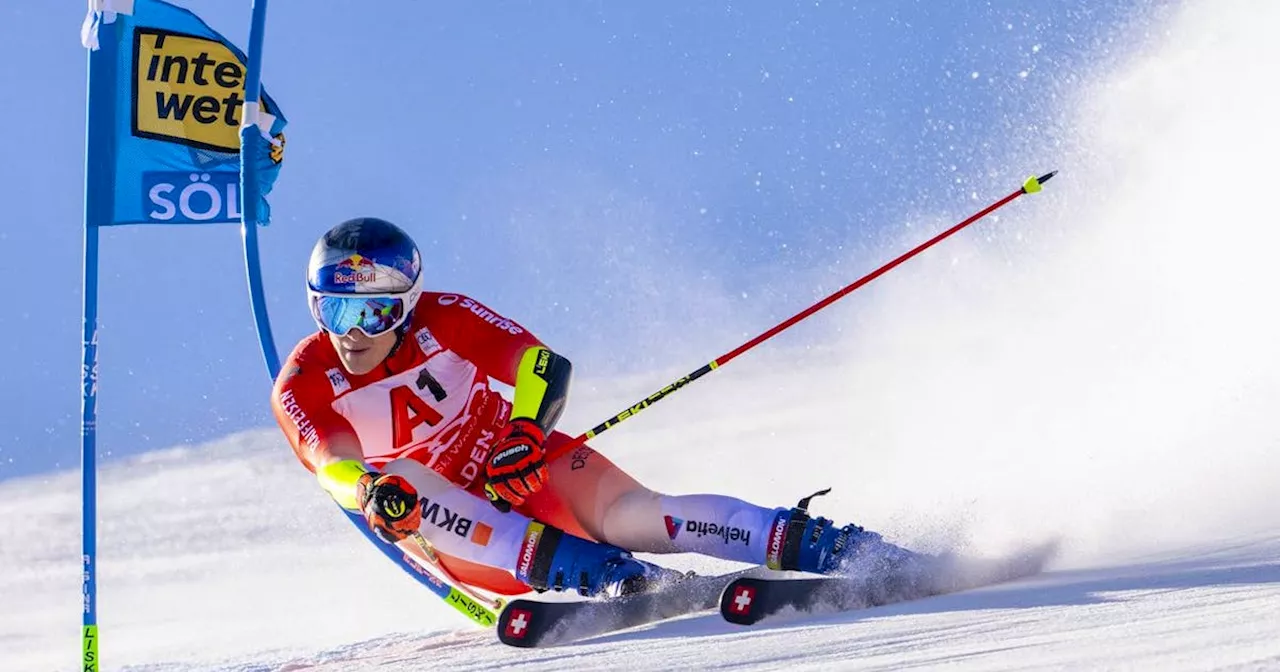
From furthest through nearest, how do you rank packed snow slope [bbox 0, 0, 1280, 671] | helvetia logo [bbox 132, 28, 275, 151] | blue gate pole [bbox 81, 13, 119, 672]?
helvetia logo [bbox 132, 28, 275, 151], blue gate pole [bbox 81, 13, 119, 672], packed snow slope [bbox 0, 0, 1280, 671]

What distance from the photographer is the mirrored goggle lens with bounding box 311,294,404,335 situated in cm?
480

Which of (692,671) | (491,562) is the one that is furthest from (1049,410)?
(692,671)

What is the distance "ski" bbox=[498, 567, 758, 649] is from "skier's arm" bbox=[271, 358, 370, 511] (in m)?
0.64

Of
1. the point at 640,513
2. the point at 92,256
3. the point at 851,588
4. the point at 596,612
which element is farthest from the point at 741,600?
the point at 92,256

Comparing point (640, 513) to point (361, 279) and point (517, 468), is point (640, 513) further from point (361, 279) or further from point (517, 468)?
point (361, 279)

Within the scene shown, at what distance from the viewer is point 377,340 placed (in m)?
4.93

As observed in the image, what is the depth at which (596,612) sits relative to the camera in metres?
4.49

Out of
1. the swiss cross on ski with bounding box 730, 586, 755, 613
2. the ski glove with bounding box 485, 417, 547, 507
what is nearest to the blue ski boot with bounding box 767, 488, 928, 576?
the swiss cross on ski with bounding box 730, 586, 755, 613

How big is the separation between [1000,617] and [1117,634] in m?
0.61

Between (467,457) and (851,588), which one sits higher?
(467,457)

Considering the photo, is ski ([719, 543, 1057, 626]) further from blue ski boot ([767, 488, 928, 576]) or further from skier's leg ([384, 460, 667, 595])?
skier's leg ([384, 460, 667, 595])

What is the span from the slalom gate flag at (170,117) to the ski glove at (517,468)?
2203mm

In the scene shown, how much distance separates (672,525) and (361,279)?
1.31 meters

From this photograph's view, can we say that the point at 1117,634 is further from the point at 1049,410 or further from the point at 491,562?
the point at 1049,410
